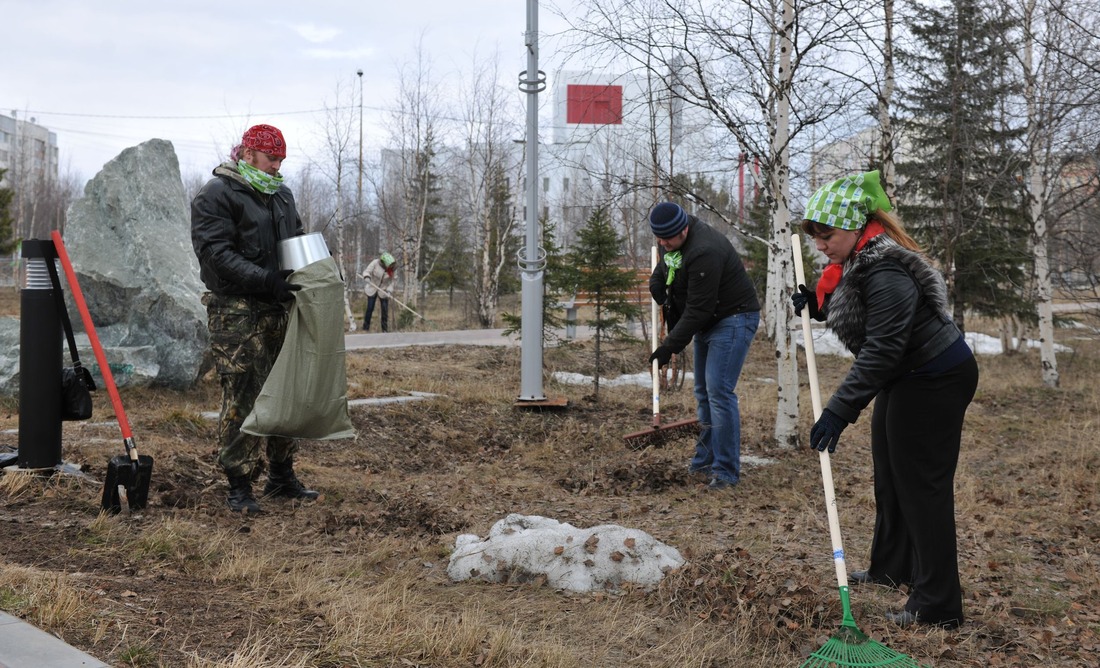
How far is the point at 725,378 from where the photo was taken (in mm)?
6152

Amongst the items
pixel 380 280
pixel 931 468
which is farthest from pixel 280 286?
pixel 380 280

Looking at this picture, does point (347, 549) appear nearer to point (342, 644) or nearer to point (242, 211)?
point (342, 644)

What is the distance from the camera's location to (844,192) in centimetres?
365

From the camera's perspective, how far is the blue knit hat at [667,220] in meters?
5.98

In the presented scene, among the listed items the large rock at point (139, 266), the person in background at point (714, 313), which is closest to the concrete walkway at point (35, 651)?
the person in background at point (714, 313)

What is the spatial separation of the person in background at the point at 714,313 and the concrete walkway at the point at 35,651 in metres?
4.06

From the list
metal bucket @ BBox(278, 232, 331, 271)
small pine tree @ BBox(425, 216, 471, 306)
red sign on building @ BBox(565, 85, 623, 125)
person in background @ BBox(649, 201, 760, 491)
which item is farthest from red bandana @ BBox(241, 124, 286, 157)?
small pine tree @ BBox(425, 216, 471, 306)

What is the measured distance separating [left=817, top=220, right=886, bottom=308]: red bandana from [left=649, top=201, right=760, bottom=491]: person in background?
1847mm

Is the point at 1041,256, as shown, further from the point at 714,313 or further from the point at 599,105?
the point at 714,313

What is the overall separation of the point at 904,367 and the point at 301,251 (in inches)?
125

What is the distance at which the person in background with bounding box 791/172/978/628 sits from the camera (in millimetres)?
3475

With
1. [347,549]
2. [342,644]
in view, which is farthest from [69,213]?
[342,644]

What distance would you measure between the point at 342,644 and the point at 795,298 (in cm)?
240

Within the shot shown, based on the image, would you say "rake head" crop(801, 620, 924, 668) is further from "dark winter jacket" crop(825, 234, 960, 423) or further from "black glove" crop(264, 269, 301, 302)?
"black glove" crop(264, 269, 301, 302)
